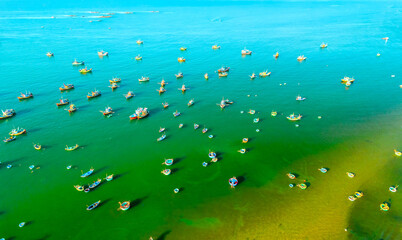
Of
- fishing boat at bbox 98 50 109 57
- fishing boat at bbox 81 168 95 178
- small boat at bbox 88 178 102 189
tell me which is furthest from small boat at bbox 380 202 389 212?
fishing boat at bbox 98 50 109 57

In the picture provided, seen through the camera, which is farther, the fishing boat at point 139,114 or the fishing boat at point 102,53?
the fishing boat at point 102,53

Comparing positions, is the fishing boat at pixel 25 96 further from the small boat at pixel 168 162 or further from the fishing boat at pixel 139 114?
the small boat at pixel 168 162

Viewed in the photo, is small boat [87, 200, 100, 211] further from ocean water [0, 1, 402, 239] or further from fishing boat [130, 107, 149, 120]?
fishing boat [130, 107, 149, 120]

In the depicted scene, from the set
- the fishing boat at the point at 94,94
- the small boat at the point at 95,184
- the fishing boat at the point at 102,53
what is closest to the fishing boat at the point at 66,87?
the fishing boat at the point at 94,94

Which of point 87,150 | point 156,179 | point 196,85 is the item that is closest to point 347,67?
point 196,85

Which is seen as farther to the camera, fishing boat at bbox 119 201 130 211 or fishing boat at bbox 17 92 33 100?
fishing boat at bbox 17 92 33 100

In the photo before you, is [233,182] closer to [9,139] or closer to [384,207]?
[384,207]

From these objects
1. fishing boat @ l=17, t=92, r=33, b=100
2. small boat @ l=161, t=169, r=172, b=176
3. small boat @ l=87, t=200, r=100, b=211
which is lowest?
small boat @ l=87, t=200, r=100, b=211

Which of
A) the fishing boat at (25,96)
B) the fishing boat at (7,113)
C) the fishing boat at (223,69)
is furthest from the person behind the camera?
the fishing boat at (223,69)
